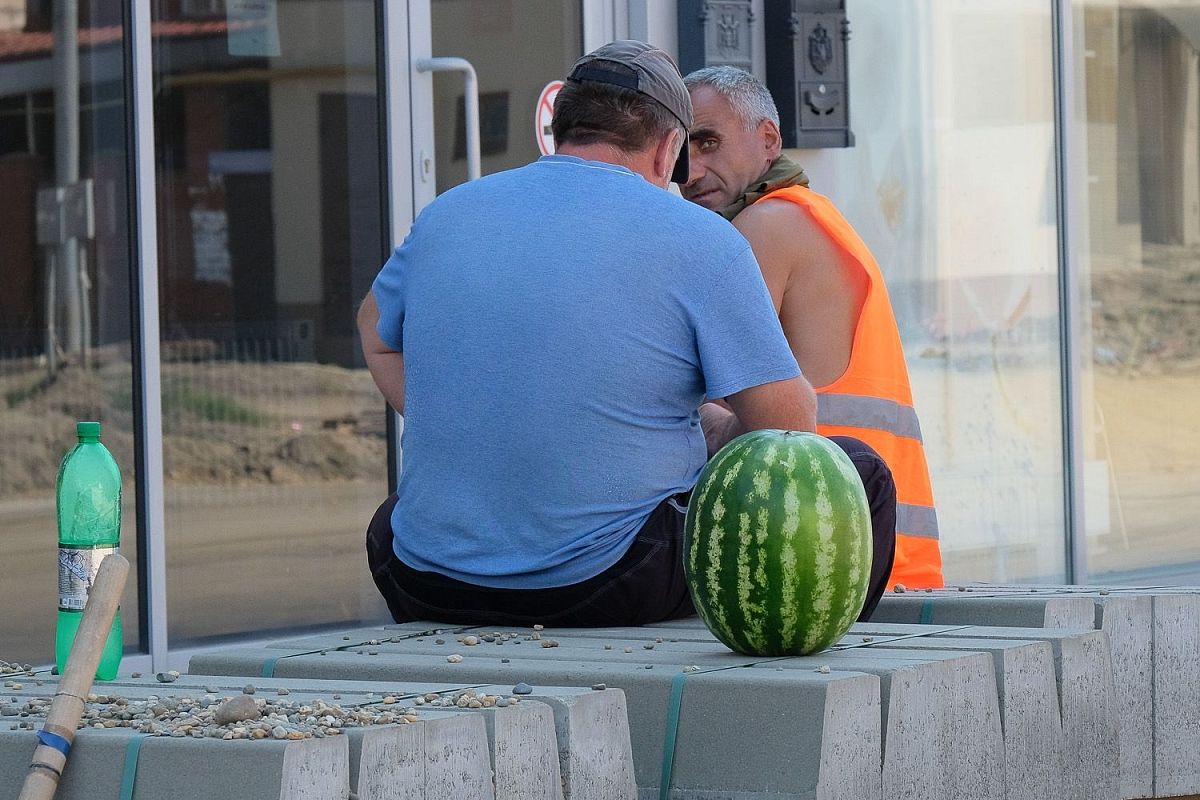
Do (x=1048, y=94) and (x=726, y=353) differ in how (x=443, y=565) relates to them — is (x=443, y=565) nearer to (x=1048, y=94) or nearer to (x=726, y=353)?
(x=726, y=353)

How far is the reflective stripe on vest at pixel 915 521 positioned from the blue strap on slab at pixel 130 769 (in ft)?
7.24

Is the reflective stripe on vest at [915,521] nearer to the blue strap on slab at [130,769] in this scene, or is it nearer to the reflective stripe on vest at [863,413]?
the reflective stripe on vest at [863,413]

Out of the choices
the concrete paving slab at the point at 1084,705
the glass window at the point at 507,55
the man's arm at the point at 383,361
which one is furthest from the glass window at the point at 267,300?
the concrete paving slab at the point at 1084,705

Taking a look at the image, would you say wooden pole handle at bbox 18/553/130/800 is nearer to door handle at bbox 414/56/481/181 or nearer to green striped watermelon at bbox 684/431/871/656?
green striped watermelon at bbox 684/431/871/656

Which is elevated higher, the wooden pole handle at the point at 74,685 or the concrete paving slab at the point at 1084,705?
the wooden pole handle at the point at 74,685

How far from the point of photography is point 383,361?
11.6 feet

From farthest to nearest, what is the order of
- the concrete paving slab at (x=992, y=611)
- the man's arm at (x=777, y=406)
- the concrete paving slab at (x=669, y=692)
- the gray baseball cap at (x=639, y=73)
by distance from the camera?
1. the concrete paving slab at (x=992, y=611)
2. the gray baseball cap at (x=639, y=73)
3. the man's arm at (x=777, y=406)
4. the concrete paving slab at (x=669, y=692)

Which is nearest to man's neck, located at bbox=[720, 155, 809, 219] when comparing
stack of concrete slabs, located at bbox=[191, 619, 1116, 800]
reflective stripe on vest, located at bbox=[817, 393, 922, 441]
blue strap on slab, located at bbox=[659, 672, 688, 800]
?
reflective stripe on vest, located at bbox=[817, 393, 922, 441]

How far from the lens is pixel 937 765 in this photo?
2.53 metres

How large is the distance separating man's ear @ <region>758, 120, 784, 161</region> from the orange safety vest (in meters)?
0.11

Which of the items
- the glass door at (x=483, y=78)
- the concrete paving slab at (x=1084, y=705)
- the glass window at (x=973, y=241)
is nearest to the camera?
the concrete paving slab at (x=1084, y=705)

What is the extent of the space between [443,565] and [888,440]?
1.19 m

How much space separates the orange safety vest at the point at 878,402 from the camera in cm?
389

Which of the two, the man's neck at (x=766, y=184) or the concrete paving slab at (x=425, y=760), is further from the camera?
the man's neck at (x=766, y=184)
